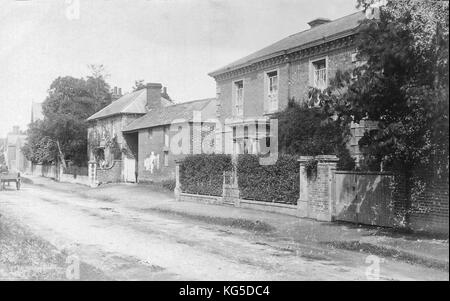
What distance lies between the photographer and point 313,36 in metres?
23.0

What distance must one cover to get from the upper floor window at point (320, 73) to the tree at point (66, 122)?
1164 inches

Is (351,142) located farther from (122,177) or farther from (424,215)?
(122,177)

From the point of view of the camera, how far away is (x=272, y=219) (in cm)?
1527

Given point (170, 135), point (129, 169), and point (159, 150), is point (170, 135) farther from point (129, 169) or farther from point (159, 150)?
point (129, 169)

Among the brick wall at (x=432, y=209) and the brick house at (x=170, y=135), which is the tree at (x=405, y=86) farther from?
the brick house at (x=170, y=135)

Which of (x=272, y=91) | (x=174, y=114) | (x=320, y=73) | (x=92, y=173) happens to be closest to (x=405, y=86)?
(x=320, y=73)

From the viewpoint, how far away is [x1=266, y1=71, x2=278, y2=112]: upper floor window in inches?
952

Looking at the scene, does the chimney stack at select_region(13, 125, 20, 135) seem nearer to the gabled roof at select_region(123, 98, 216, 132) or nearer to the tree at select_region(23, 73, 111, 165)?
the tree at select_region(23, 73, 111, 165)

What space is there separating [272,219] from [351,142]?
231 inches

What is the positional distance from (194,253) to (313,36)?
16121mm

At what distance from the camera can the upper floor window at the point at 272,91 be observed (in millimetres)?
24172

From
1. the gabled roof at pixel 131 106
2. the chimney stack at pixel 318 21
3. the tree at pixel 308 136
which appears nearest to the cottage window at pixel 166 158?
the gabled roof at pixel 131 106

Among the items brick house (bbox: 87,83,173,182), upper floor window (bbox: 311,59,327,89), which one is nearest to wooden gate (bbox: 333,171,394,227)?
upper floor window (bbox: 311,59,327,89)
